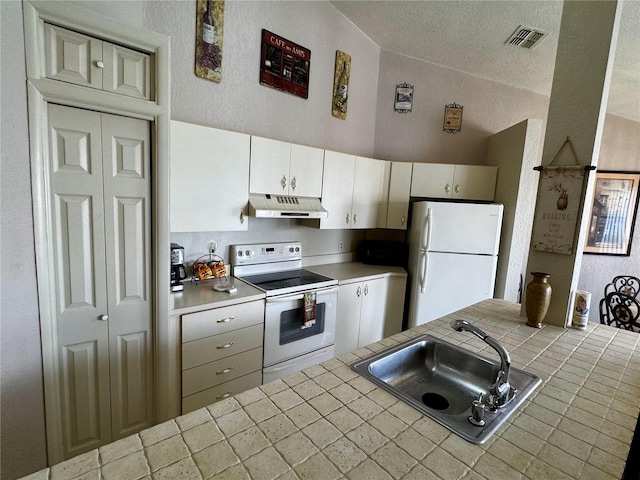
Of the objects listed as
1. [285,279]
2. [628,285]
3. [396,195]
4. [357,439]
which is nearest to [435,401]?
[357,439]

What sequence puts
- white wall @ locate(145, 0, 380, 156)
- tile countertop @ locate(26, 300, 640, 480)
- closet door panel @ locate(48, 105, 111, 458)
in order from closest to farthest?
tile countertop @ locate(26, 300, 640, 480) < closet door panel @ locate(48, 105, 111, 458) < white wall @ locate(145, 0, 380, 156)

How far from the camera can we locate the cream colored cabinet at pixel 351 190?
2779 millimetres

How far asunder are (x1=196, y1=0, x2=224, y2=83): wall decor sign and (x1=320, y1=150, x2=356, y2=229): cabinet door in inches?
42.2

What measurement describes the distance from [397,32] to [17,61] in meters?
2.92

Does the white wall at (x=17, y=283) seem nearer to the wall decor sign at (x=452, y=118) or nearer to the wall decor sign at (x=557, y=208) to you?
the wall decor sign at (x=557, y=208)

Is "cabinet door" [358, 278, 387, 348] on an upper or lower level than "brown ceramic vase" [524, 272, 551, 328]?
lower

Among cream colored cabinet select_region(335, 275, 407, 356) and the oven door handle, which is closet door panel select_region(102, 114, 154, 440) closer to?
the oven door handle

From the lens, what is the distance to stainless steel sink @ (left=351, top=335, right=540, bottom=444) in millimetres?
1136

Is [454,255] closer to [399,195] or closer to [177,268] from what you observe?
[399,195]

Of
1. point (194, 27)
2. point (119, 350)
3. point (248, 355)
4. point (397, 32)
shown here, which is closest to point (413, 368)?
point (248, 355)

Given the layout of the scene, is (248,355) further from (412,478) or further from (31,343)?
(412,478)

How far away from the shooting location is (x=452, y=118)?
351 centimetres

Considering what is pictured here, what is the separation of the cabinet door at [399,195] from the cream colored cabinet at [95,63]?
232 cm

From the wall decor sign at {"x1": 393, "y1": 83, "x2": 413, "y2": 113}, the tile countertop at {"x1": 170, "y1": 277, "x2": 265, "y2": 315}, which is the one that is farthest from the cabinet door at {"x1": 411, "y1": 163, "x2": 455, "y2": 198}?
the tile countertop at {"x1": 170, "y1": 277, "x2": 265, "y2": 315}
